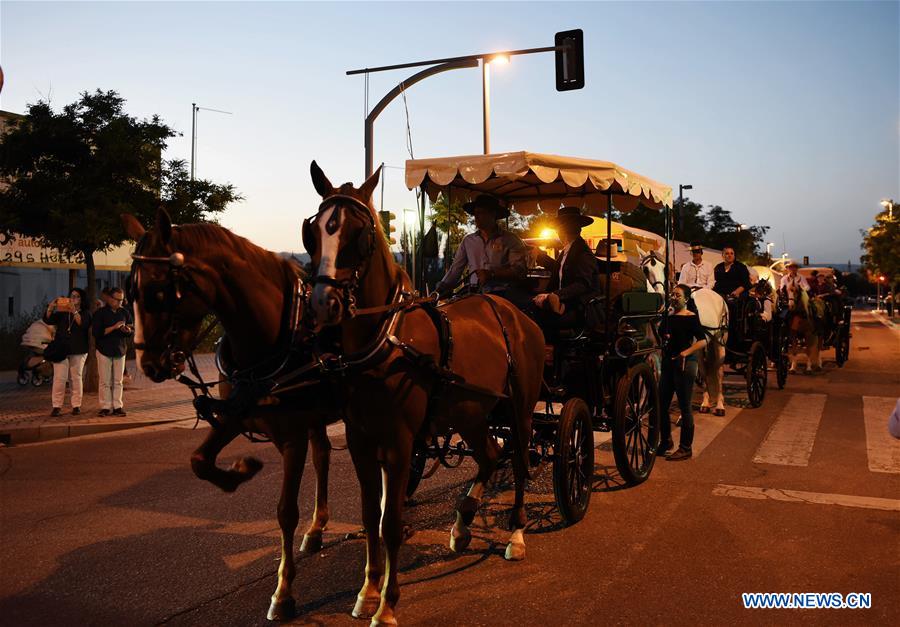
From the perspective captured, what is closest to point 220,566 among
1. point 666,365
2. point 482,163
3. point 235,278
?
point 235,278

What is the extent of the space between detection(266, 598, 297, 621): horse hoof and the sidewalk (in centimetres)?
687

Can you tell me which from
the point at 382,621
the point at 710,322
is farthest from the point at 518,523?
the point at 710,322

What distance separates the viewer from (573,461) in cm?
616

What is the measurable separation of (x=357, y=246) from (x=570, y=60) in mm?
11162

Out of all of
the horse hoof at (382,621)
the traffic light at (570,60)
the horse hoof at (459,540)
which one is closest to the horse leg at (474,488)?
the horse hoof at (459,540)

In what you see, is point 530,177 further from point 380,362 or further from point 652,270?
point 652,270

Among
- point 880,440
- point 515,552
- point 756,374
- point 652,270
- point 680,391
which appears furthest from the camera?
point 756,374

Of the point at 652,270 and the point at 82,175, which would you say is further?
the point at 82,175

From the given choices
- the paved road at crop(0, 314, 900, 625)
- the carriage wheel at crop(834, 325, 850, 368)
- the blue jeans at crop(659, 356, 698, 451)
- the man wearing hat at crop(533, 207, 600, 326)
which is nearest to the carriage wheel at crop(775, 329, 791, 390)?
the carriage wheel at crop(834, 325, 850, 368)

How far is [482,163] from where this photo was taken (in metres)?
6.39

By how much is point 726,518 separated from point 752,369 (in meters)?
6.82

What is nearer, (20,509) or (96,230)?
(20,509)

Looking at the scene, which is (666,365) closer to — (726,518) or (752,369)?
(726,518)

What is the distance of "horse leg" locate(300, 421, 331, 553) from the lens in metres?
5.33
